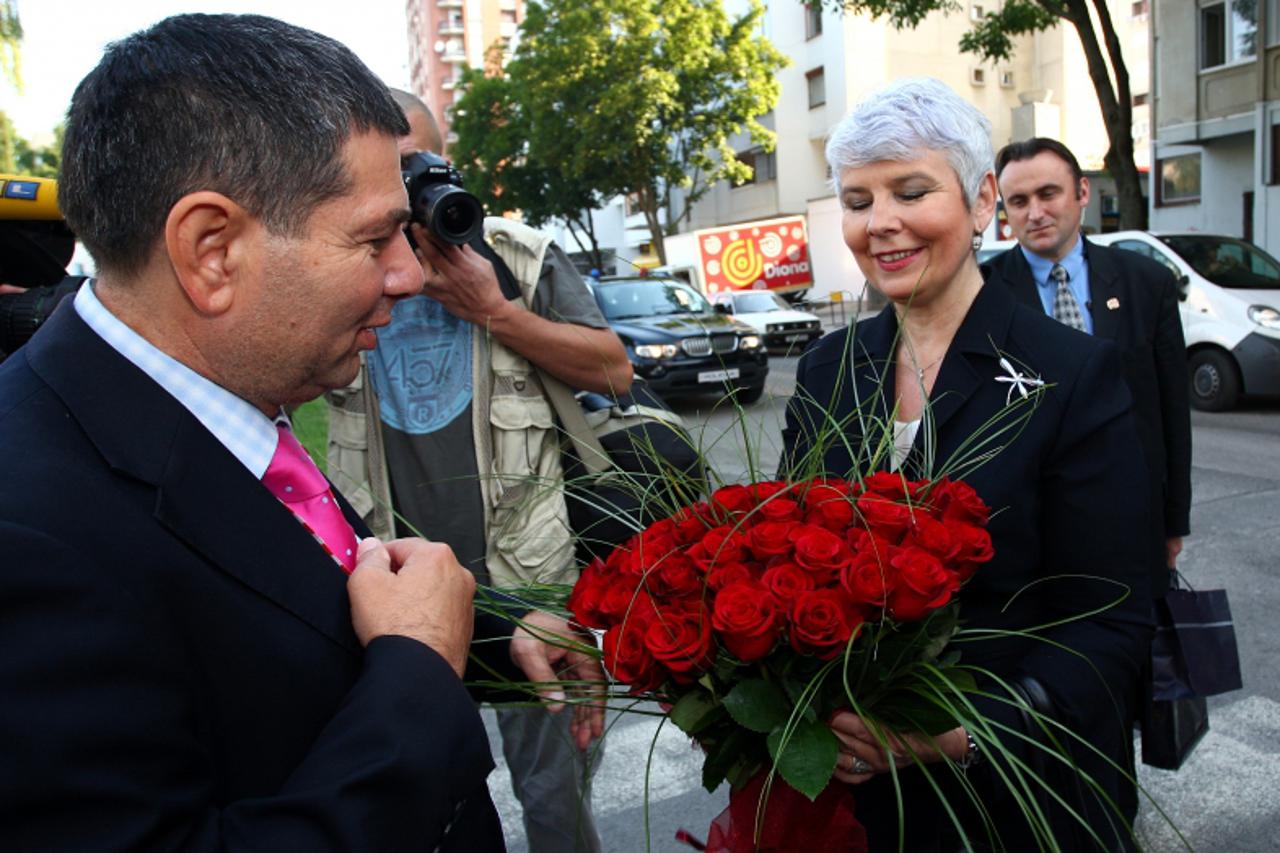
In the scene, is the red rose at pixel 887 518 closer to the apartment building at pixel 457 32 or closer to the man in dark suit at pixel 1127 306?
the man in dark suit at pixel 1127 306

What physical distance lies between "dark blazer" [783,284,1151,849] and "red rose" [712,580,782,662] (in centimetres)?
37

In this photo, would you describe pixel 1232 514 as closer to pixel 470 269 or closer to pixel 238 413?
pixel 470 269

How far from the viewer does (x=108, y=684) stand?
3.24 ft

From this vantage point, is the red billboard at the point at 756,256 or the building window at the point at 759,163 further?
the building window at the point at 759,163

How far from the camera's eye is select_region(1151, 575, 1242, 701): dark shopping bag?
2.71 metres

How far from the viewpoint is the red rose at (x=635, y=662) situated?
1.39m

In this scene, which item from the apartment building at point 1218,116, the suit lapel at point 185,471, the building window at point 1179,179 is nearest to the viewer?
the suit lapel at point 185,471

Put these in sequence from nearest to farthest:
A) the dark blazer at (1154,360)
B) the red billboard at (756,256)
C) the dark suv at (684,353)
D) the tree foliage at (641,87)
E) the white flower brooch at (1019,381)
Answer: the white flower brooch at (1019,381) < the dark blazer at (1154,360) < the dark suv at (684,353) < the red billboard at (756,256) < the tree foliage at (641,87)

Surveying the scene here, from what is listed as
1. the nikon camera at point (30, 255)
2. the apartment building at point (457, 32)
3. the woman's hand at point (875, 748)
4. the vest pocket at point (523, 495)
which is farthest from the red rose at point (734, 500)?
the apartment building at point (457, 32)

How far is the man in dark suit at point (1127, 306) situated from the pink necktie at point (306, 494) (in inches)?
89.9

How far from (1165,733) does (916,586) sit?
5.86ft

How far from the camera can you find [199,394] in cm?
128

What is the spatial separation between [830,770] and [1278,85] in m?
21.9

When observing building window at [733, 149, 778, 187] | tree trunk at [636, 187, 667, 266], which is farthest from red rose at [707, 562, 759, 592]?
building window at [733, 149, 778, 187]
